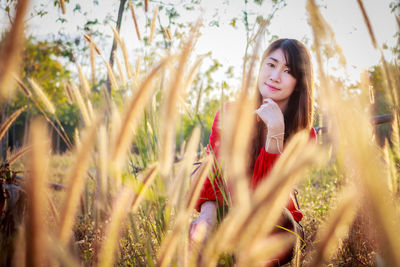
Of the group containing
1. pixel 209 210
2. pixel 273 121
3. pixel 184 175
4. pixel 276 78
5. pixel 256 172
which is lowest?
pixel 209 210

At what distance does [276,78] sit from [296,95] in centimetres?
35

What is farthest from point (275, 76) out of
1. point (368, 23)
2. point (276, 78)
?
point (368, 23)

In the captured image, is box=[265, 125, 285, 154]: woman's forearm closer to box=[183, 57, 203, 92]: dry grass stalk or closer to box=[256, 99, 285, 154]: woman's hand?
box=[256, 99, 285, 154]: woman's hand

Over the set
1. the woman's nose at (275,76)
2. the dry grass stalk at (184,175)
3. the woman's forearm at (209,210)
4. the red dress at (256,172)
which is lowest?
the woman's forearm at (209,210)

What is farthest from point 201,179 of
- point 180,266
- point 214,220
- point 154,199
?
point 214,220

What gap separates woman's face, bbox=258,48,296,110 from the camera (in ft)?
5.07

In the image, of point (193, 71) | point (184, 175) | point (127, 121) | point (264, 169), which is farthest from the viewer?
point (264, 169)

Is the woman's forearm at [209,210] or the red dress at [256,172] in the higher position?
the red dress at [256,172]

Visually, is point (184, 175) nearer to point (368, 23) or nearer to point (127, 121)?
point (127, 121)

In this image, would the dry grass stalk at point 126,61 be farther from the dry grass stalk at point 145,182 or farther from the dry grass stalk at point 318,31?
the dry grass stalk at point 318,31

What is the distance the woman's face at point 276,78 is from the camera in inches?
60.8

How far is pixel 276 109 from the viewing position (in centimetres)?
130

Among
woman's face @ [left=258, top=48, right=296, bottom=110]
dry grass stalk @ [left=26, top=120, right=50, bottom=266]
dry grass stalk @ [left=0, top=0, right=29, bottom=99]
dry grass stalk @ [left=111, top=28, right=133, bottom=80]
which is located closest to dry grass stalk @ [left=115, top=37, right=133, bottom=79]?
dry grass stalk @ [left=111, top=28, right=133, bottom=80]

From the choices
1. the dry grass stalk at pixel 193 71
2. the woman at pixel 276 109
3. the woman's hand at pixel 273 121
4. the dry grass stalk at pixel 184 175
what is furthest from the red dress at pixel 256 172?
the dry grass stalk at pixel 184 175
